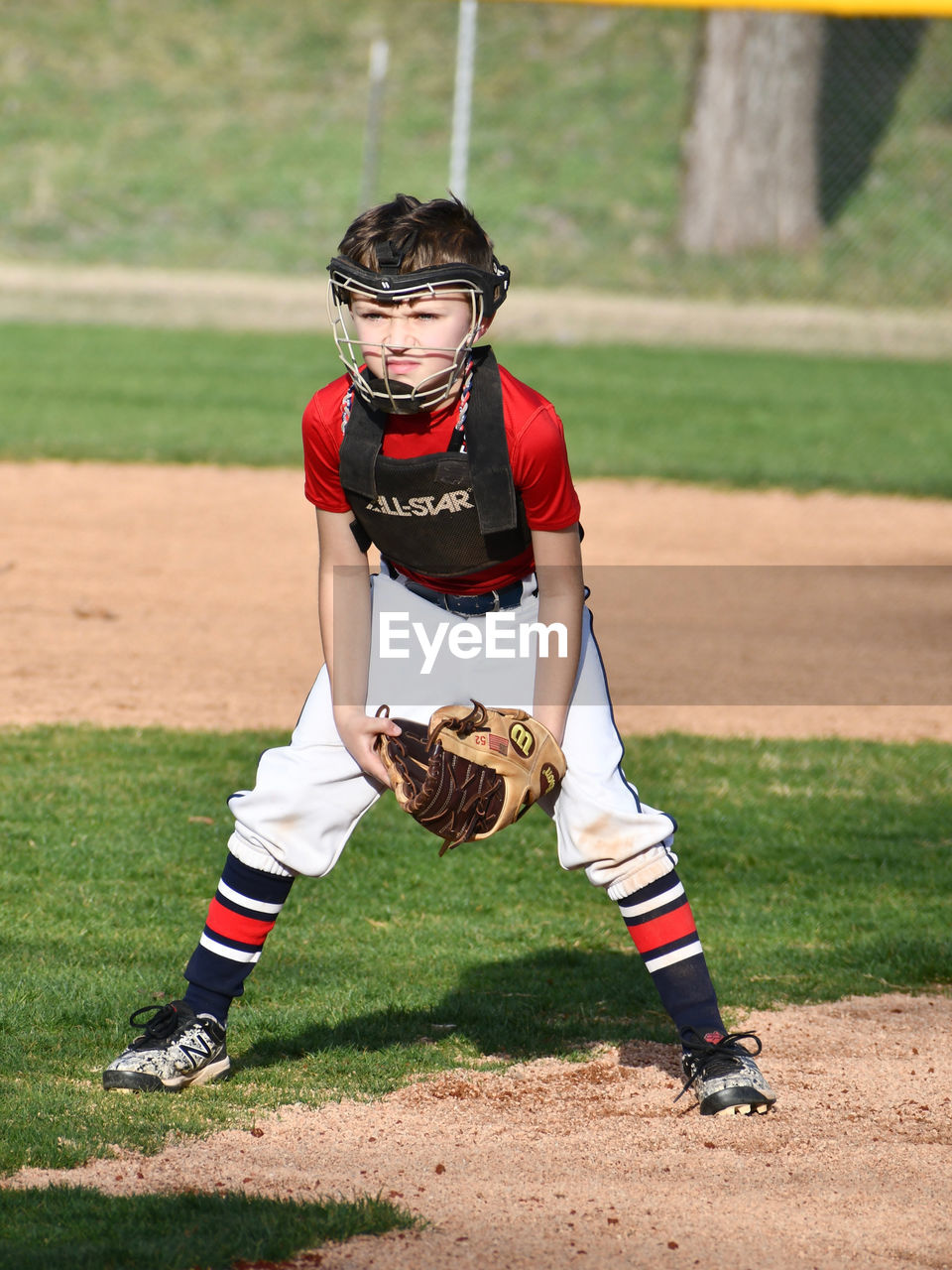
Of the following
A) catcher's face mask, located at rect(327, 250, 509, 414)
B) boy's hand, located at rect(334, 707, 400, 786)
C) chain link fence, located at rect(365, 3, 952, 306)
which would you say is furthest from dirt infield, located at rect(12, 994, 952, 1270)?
chain link fence, located at rect(365, 3, 952, 306)

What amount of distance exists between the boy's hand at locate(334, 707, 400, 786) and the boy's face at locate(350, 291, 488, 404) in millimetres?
608

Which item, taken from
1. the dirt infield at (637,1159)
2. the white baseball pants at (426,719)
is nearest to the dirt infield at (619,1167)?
the dirt infield at (637,1159)

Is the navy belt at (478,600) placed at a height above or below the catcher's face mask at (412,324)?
below

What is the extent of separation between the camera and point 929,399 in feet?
47.3

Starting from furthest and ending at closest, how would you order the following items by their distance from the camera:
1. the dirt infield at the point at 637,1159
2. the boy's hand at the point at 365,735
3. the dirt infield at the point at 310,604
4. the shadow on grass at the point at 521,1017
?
the dirt infield at the point at 310,604, the shadow on grass at the point at 521,1017, the boy's hand at the point at 365,735, the dirt infield at the point at 637,1159

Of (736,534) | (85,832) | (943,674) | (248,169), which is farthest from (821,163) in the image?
(85,832)

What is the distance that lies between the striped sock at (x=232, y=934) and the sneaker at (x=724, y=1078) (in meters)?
0.82

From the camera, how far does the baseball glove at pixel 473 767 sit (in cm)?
289

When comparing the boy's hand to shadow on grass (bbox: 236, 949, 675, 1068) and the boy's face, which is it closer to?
the boy's face

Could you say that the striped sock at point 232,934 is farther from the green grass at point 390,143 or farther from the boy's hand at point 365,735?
the green grass at point 390,143

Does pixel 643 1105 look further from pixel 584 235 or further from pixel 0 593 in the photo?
pixel 584 235

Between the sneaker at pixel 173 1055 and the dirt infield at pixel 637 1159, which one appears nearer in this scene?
the dirt infield at pixel 637 1159

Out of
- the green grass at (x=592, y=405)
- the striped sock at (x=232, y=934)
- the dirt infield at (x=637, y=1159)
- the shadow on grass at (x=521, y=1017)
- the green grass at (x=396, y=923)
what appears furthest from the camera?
the green grass at (x=592, y=405)

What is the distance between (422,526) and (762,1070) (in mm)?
1278
